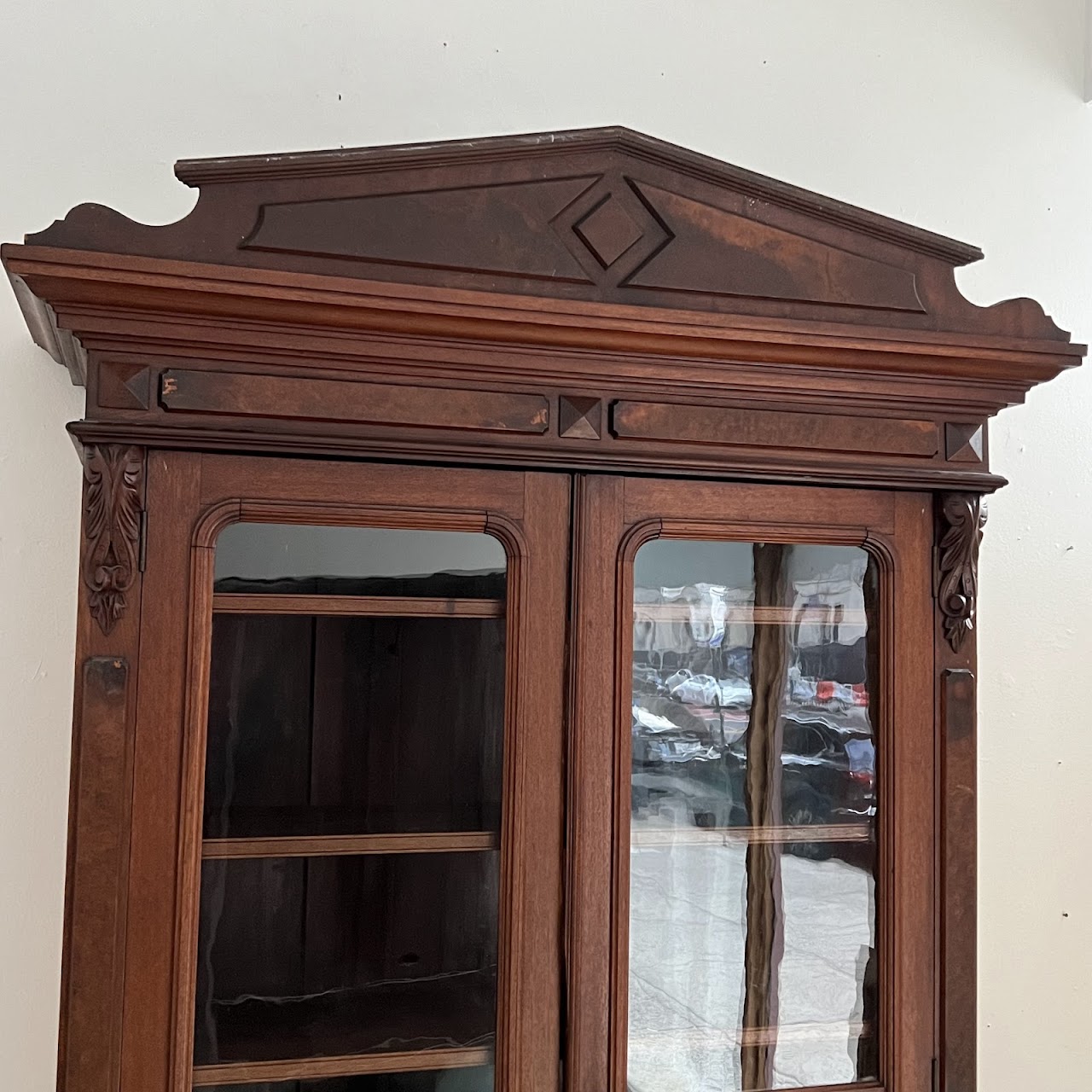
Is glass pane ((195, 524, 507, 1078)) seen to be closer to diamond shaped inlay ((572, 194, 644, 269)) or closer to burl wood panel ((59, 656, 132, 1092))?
burl wood panel ((59, 656, 132, 1092))

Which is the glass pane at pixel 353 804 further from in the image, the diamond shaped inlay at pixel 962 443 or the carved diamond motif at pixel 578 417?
the diamond shaped inlay at pixel 962 443

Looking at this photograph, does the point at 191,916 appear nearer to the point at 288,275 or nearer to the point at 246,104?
the point at 288,275

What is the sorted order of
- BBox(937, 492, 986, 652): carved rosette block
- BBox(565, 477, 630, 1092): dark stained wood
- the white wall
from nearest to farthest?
BBox(565, 477, 630, 1092): dark stained wood, BBox(937, 492, 986, 652): carved rosette block, the white wall

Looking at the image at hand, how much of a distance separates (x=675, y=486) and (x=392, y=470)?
0.97 ft

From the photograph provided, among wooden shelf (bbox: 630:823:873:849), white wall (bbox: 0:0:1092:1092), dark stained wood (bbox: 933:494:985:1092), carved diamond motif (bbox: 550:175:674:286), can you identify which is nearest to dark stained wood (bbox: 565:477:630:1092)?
wooden shelf (bbox: 630:823:873:849)

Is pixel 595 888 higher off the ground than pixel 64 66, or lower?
lower

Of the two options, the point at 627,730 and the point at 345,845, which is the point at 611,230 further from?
the point at 345,845

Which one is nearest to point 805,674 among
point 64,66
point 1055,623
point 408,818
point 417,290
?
point 408,818

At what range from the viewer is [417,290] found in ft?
3.86

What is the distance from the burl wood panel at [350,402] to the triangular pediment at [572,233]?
0.11m

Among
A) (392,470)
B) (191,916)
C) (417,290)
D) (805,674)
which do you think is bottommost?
(191,916)

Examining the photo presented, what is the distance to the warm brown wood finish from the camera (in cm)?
115

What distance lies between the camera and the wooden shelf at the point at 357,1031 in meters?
1.19

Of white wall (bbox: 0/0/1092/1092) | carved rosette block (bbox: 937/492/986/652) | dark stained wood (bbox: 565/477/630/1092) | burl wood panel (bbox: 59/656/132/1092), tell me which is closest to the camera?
burl wood panel (bbox: 59/656/132/1092)
